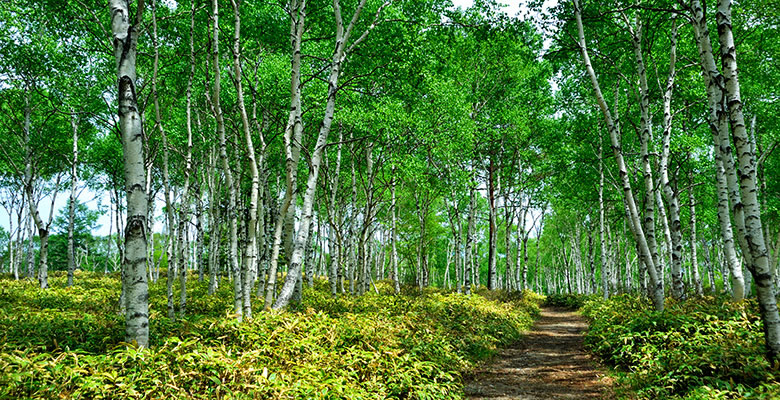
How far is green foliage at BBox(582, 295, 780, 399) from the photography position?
5.30 m

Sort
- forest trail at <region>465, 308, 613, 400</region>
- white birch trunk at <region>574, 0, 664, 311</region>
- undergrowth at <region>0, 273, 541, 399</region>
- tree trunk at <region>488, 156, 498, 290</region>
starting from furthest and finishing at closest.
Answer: tree trunk at <region>488, 156, 498, 290</region>
white birch trunk at <region>574, 0, 664, 311</region>
forest trail at <region>465, 308, 613, 400</region>
undergrowth at <region>0, 273, 541, 399</region>

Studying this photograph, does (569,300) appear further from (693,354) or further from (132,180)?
(132,180)

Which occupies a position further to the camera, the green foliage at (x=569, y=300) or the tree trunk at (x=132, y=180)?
the green foliage at (x=569, y=300)

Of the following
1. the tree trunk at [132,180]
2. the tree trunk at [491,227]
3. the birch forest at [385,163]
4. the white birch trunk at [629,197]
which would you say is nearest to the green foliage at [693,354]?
the birch forest at [385,163]

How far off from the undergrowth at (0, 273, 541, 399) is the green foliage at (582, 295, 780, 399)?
306 centimetres

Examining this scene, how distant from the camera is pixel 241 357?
5090mm

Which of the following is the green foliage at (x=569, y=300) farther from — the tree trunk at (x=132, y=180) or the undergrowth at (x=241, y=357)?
the tree trunk at (x=132, y=180)

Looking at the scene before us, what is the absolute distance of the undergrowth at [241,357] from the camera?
13.7ft

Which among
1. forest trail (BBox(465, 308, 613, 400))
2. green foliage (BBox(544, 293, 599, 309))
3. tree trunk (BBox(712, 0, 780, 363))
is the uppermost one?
tree trunk (BBox(712, 0, 780, 363))

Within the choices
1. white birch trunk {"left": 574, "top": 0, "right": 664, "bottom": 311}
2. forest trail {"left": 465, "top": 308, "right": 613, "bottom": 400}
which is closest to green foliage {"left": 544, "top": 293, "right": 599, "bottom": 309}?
forest trail {"left": 465, "top": 308, "right": 613, "bottom": 400}

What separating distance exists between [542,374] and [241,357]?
6.56 m

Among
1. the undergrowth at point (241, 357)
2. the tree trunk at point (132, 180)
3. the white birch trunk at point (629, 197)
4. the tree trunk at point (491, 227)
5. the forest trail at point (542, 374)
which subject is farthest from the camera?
the tree trunk at point (491, 227)

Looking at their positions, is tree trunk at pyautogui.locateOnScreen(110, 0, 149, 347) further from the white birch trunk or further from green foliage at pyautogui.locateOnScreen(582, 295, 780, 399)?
the white birch trunk

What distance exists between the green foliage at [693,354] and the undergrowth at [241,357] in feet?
10.0
